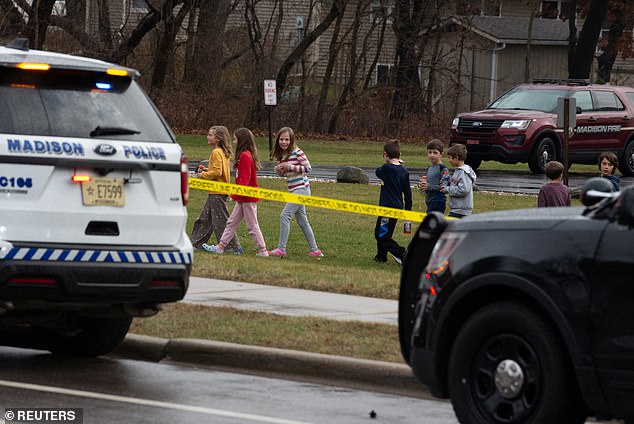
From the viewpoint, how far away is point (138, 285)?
337 inches

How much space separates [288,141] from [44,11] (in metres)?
28.0

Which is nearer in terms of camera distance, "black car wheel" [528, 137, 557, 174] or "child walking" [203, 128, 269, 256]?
"child walking" [203, 128, 269, 256]

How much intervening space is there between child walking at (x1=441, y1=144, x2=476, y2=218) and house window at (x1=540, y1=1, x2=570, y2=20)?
5017 centimetres

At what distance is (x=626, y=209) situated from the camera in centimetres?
671

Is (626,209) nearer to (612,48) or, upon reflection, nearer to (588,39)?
(588,39)

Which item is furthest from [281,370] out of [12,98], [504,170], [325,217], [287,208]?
[504,170]

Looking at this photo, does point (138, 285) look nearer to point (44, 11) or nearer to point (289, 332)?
point (289, 332)

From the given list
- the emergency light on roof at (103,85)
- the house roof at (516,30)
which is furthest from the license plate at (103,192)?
the house roof at (516,30)

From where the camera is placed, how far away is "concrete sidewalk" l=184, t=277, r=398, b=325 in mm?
11188

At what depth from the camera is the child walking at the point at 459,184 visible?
14.9 metres

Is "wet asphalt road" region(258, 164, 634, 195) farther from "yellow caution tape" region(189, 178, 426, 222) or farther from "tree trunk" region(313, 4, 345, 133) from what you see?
"tree trunk" region(313, 4, 345, 133)

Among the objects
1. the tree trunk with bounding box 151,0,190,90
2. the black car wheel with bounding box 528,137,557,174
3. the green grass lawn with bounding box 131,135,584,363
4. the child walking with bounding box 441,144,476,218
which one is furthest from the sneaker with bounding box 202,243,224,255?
the tree trunk with bounding box 151,0,190,90

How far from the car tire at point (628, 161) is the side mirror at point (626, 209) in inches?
969

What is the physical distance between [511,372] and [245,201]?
31.3 feet
